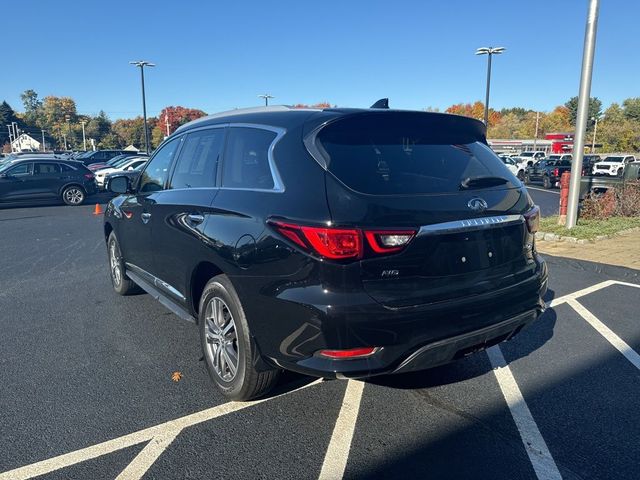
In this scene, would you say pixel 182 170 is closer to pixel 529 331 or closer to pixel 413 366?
pixel 413 366

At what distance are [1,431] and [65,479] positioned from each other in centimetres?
73

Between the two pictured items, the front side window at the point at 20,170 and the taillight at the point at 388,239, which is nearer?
the taillight at the point at 388,239

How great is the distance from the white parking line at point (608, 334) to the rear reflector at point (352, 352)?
248 cm

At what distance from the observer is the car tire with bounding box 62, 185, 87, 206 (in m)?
16.5

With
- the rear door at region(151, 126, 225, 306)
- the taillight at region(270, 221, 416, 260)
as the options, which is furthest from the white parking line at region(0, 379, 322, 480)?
the taillight at region(270, 221, 416, 260)

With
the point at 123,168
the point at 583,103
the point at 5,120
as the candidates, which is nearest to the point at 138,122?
the point at 5,120

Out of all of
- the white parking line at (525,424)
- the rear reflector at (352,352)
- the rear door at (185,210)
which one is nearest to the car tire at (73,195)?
the rear door at (185,210)

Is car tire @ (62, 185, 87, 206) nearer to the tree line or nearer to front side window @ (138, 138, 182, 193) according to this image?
front side window @ (138, 138, 182, 193)

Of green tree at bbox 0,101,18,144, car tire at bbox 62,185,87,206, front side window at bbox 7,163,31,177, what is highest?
green tree at bbox 0,101,18,144

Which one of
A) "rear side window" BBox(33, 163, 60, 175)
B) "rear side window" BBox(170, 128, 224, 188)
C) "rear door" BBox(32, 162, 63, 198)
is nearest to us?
"rear side window" BBox(170, 128, 224, 188)

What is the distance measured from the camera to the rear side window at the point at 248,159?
9.93 feet

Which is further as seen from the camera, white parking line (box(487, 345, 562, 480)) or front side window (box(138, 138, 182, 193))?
front side window (box(138, 138, 182, 193))

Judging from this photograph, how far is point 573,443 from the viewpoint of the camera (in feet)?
9.10

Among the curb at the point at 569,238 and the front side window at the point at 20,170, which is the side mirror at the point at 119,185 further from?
the front side window at the point at 20,170
